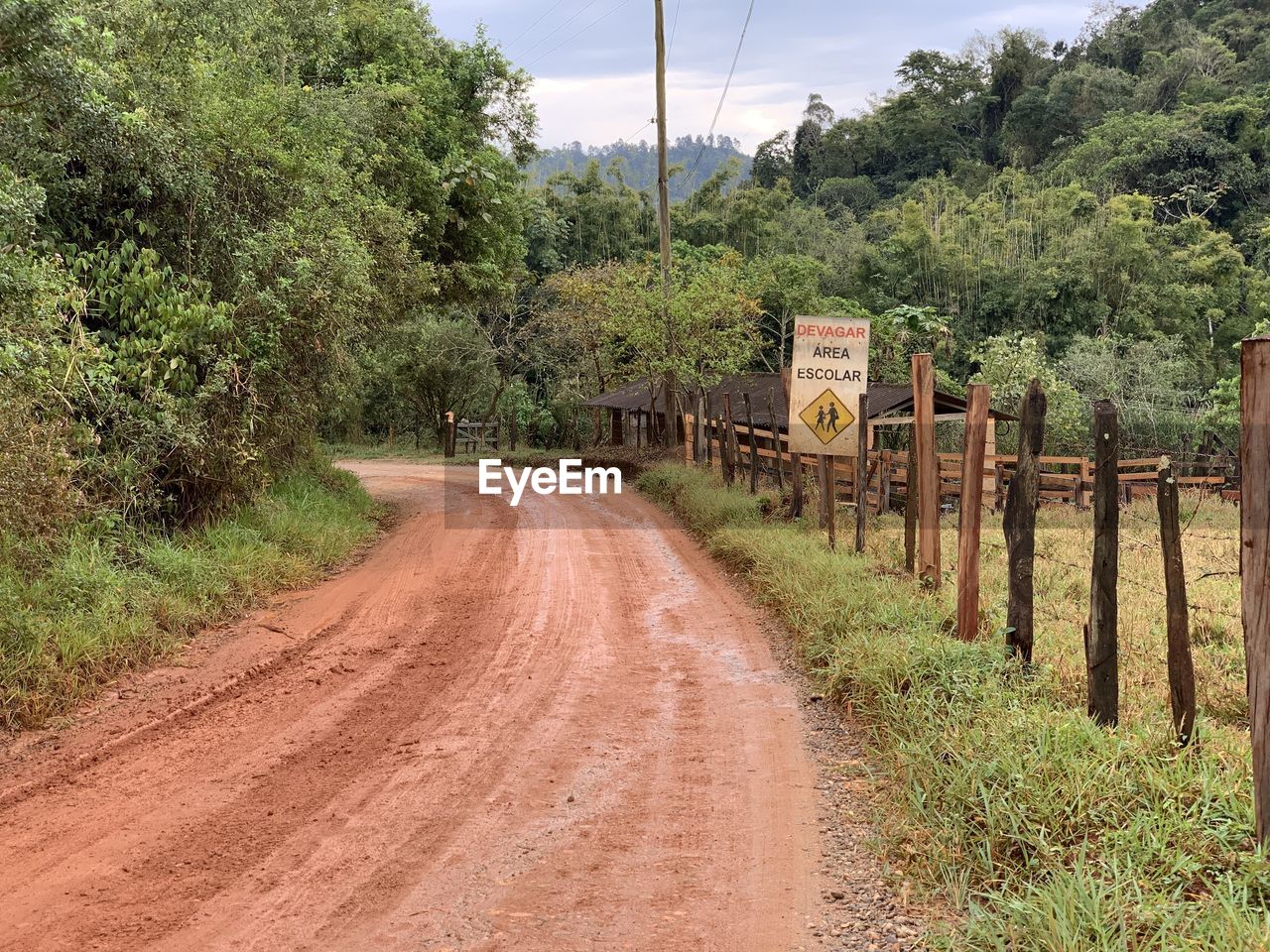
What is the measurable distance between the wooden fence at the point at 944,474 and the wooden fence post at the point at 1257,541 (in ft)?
42.7

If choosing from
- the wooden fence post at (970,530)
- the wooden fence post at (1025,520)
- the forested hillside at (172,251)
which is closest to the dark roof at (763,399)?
the forested hillside at (172,251)

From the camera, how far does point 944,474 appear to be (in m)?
21.2

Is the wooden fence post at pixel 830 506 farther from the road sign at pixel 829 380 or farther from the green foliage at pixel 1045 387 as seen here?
the green foliage at pixel 1045 387

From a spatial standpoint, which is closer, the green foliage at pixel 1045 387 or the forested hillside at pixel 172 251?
the forested hillside at pixel 172 251

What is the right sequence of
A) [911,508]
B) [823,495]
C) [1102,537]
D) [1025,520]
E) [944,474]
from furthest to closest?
[944,474] → [823,495] → [911,508] → [1025,520] → [1102,537]

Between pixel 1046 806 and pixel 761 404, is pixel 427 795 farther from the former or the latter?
pixel 761 404

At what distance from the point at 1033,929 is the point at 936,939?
392 millimetres

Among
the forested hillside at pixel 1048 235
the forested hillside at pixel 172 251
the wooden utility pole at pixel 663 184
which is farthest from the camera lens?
the forested hillside at pixel 1048 235

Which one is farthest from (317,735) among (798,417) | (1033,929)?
(798,417)

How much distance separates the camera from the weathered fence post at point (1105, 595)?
5027 mm

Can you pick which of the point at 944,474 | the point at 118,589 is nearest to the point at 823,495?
the point at 118,589

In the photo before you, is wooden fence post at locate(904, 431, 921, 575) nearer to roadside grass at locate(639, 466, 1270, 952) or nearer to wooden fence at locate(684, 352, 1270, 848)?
wooden fence at locate(684, 352, 1270, 848)

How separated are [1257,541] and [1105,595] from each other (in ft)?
4.93

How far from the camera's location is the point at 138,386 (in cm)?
932
